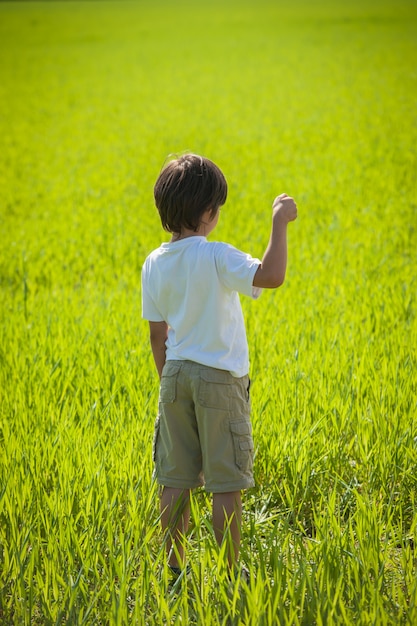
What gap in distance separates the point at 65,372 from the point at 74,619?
1.65 m

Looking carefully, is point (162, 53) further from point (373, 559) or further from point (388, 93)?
point (373, 559)

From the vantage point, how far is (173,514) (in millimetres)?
1903

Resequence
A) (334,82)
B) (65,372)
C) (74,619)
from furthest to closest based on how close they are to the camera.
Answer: (334,82)
(65,372)
(74,619)

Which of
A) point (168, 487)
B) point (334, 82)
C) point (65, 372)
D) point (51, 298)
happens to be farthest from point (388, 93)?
point (168, 487)

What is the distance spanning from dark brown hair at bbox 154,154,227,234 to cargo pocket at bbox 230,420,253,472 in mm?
520

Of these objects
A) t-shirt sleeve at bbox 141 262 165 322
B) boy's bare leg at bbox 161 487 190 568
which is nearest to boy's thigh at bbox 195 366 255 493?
boy's bare leg at bbox 161 487 190 568

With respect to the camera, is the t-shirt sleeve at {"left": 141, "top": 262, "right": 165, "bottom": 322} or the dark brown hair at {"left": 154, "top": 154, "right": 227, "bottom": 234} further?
the t-shirt sleeve at {"left": 141, "top": 262, "right": 165, "bottom": 322}

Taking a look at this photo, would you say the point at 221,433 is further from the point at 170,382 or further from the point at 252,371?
the point at 252,371

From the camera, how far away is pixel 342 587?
1.69 metres

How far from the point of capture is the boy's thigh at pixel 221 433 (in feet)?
5.96

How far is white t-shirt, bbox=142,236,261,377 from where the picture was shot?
1815 millimetres

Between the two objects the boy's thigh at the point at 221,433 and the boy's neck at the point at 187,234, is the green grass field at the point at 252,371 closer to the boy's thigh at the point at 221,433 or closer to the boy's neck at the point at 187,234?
the boy's thigh at the point at 221,433

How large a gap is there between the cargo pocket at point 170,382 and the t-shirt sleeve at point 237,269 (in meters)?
0.26

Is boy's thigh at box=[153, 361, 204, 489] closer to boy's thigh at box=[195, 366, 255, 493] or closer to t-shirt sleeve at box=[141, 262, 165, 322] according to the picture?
boy's thigh at box=[195, 366, 255, 493]
